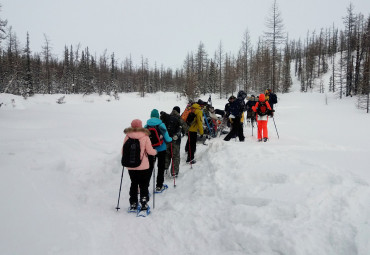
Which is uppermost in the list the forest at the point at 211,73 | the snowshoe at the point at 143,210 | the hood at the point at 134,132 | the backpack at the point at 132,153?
the forest at the point at 211,73

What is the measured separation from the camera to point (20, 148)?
830 cm

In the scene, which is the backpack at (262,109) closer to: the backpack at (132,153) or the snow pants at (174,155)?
the snow pants at (174,155)

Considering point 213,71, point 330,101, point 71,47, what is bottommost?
point 330,101

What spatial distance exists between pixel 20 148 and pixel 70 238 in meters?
6.11

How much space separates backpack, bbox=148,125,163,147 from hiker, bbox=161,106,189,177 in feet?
2.60

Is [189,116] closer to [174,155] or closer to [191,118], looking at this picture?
[191,118]

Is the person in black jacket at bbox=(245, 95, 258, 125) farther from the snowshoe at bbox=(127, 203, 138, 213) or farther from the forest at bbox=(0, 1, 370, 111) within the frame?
the forest at bbox=(0, 1, 370, 111)

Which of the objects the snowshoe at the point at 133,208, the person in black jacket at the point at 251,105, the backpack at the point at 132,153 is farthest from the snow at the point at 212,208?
the person in black jacket at the point at 251,105

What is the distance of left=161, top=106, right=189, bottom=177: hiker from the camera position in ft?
21.9

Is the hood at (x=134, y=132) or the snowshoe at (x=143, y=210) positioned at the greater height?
the hood at (x=134, y=132)

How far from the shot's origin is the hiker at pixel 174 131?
6688 millimetres

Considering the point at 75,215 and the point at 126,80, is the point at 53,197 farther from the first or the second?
the point at 126,80

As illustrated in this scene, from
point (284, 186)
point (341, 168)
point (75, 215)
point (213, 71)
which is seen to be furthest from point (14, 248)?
point (213, 71)

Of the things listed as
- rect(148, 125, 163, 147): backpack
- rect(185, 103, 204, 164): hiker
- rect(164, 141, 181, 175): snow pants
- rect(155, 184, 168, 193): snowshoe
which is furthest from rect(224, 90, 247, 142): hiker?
rect(148, 125, 163, 147): backpack
